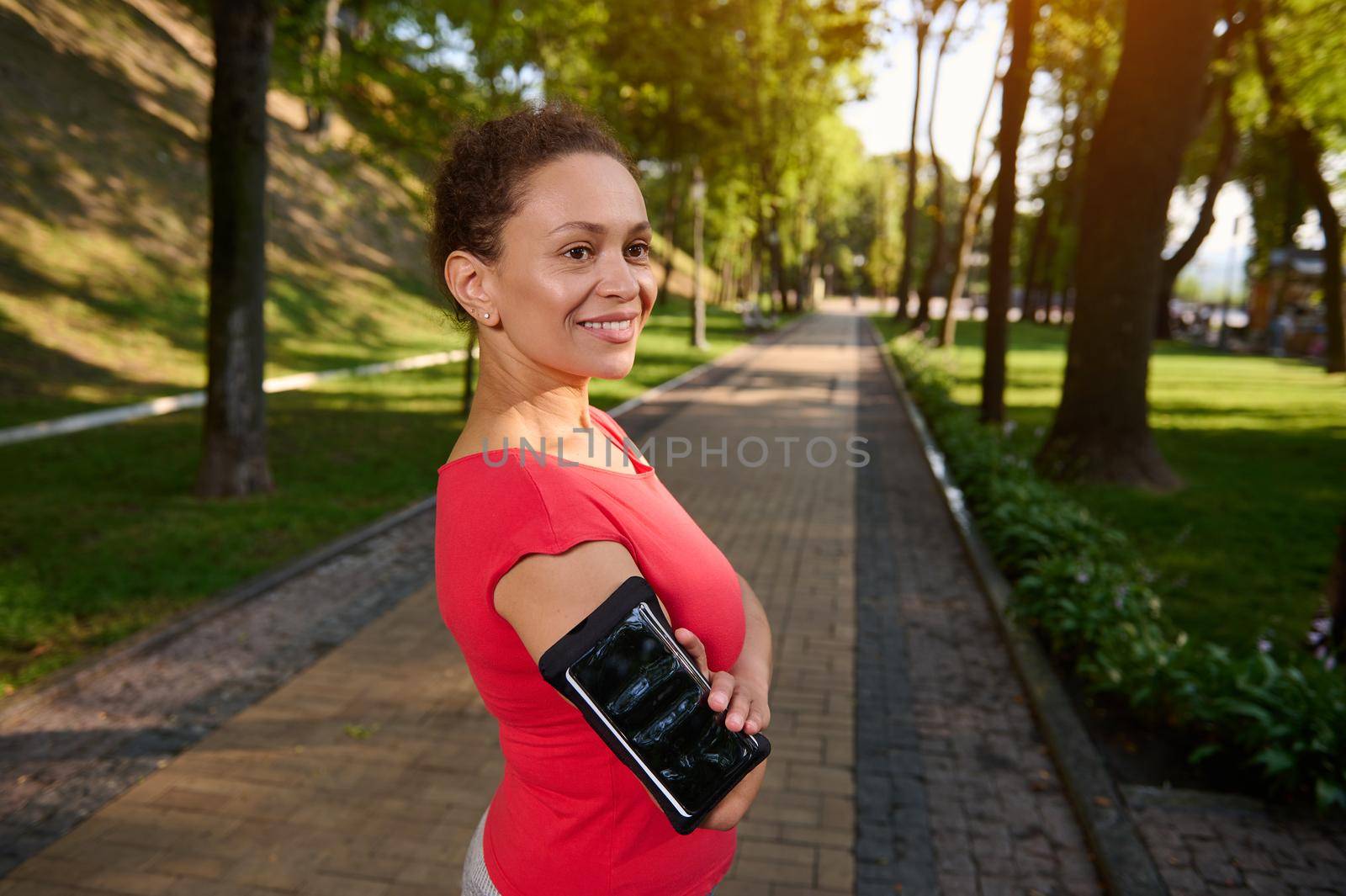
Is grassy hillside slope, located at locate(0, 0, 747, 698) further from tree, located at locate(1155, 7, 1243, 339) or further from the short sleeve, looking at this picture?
tree, located at locate(1155, 7, 1243, 339)

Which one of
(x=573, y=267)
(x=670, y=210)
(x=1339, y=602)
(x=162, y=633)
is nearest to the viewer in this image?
(x=573, y=267)

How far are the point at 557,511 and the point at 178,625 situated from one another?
5.75 metres

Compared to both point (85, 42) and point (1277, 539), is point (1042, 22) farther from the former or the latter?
point (85, 42)

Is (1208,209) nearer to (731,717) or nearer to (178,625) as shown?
(178,625)

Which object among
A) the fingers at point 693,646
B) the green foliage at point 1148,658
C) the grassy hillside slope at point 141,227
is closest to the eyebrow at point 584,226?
the fingers at point 693,646

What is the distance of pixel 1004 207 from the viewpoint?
1336cm

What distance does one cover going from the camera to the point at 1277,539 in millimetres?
8352

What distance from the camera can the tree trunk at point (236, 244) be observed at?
8.12 meters

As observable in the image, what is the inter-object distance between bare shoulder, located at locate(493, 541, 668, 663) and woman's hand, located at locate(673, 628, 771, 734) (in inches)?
5.1

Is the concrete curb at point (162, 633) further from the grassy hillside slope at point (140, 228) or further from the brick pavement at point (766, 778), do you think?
the grassy hillside slope at point (140, 228)

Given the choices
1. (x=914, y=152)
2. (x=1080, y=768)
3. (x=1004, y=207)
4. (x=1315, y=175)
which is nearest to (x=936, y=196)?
(x=914, y=152)

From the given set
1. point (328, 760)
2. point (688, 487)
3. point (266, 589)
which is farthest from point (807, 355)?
point (328, 760)

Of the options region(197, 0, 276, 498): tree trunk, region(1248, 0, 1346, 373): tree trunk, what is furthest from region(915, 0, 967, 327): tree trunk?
region(197, 0, 276, 498): tree trunk

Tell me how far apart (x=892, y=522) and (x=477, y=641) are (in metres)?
8.59
